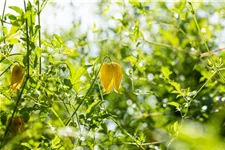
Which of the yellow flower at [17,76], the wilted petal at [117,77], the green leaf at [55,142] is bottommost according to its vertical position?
the green leaf at [55,142]

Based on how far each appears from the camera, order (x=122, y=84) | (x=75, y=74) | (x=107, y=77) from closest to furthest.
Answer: (x=75, y=74) < (x=107, y=77) < (x=122, y=84)

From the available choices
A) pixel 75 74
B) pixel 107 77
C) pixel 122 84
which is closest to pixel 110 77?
pixel 107 77

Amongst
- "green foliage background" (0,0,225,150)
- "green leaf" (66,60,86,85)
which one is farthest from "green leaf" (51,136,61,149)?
"green leaf" (66,60,86,85)

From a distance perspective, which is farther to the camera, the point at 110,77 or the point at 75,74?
the point at 110,77

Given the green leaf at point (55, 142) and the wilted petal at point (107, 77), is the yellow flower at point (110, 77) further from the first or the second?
the green leaf at point (55, 142)

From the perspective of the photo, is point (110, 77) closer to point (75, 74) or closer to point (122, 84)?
point (75, 74)

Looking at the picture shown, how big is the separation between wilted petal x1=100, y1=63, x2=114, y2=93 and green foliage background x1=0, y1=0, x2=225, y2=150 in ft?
0.07

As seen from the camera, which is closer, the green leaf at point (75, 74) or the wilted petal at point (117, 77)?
the green leaf at point (75, 74)

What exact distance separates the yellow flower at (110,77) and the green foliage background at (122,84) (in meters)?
0.02

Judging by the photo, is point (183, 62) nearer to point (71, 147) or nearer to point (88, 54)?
point (88, 54)

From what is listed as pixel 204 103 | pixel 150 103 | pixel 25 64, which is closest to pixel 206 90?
pixel 204 103

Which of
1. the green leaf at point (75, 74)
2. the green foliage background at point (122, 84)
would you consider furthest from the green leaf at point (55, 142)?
the green leaf at point (75, 74)

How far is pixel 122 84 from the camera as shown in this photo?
5.51ft

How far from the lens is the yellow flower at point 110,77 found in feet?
3.37
